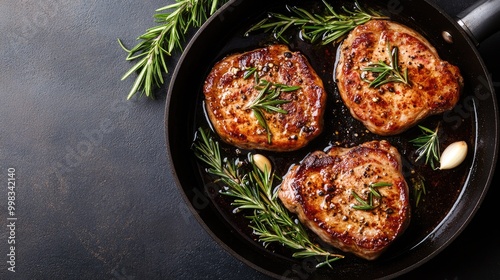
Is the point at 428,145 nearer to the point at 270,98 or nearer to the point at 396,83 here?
the point at 396,83

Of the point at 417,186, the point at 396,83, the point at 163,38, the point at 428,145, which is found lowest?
the point at 417,186

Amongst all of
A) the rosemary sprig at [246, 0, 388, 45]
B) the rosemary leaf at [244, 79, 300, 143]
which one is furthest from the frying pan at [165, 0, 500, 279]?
the rosemary leaf at [244, 79, 300, 143]

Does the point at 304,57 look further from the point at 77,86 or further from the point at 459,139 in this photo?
the point at 77,86

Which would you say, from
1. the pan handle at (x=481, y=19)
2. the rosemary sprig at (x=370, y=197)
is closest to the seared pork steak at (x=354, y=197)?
the rosemary sprig at (x=370, y=197)

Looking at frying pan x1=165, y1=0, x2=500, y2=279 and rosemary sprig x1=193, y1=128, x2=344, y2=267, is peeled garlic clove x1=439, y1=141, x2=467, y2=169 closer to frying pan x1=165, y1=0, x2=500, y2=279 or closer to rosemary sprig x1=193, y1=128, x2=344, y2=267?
frying pan x1=165, y1=0, x2=500, y2=279

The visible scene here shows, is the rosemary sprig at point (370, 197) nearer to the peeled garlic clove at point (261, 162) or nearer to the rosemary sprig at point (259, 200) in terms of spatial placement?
the rosemary sprig at point (259, 200)

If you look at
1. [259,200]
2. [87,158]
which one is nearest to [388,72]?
[259,200]
